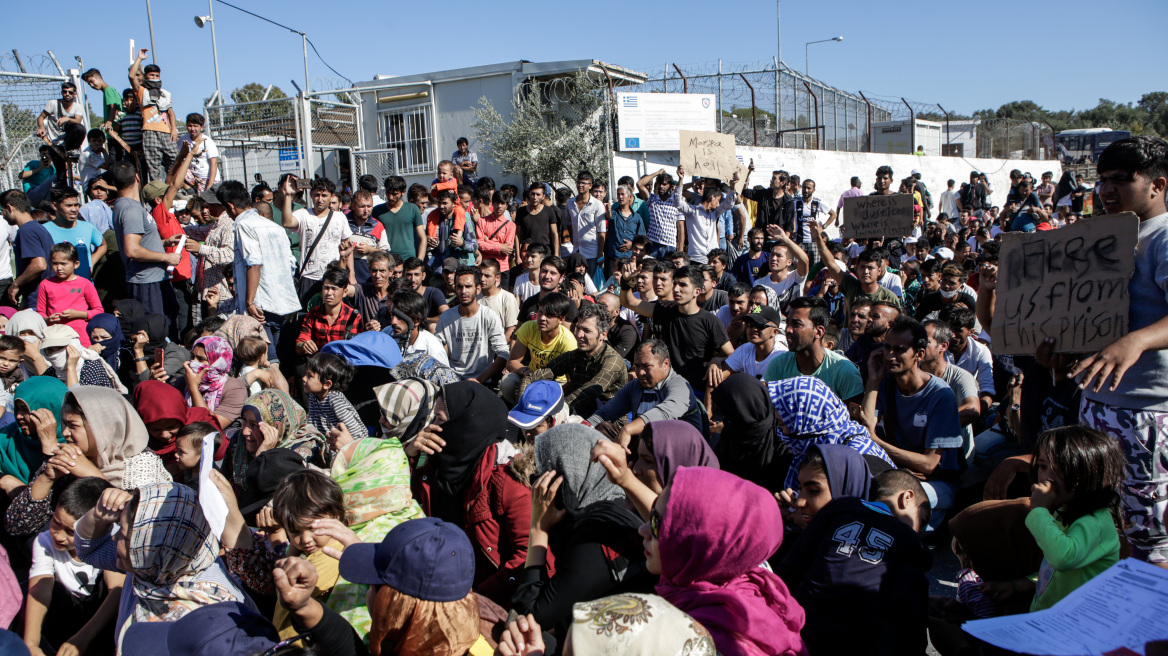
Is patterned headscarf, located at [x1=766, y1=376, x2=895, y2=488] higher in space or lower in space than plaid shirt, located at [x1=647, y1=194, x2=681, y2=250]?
lower

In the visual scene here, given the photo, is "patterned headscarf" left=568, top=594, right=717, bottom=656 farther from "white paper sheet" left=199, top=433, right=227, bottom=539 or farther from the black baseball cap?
the black baseball cap

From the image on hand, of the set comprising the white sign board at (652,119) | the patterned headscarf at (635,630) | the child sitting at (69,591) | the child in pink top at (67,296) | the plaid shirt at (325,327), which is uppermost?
the white sign board at (652,119)

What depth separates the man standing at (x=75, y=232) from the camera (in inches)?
309

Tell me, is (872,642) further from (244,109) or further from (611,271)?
(244,109)

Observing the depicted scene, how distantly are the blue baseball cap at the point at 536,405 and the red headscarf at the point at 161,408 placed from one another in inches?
84.5

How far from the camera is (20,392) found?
4.94m

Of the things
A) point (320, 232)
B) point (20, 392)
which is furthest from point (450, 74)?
point (20, 392)

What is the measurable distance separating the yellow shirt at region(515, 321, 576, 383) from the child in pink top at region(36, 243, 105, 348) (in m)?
3.95

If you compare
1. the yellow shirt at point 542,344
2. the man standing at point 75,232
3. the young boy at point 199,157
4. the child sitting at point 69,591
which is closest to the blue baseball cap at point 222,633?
the child sitting at point 69,591

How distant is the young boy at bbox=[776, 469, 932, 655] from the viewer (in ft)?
8.54

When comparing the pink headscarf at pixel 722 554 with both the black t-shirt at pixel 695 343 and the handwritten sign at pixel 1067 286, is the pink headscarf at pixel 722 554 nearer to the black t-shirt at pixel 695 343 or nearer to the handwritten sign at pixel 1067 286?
the handwritten sign at pixel 1067 286

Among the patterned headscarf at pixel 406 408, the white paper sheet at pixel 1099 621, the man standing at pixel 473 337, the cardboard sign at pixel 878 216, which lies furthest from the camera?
the cardboard sign at pixel 878 216

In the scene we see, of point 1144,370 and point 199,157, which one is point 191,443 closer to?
point 1144,370

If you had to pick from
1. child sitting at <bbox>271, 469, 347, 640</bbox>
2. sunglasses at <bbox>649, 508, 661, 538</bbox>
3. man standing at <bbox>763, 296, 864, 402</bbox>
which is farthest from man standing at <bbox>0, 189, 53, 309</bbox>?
sunglasses at <bbox>649, 508, 661, 538</bbox>
